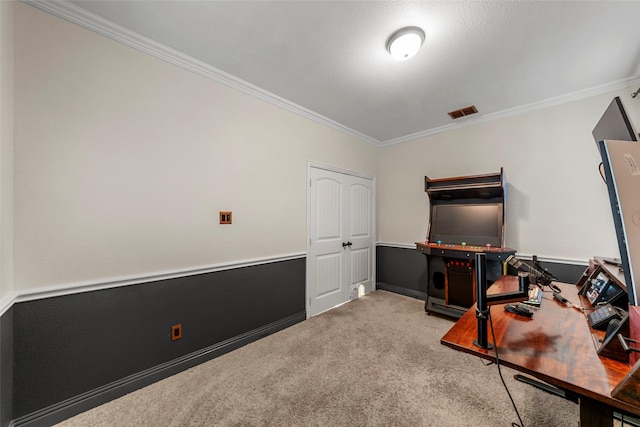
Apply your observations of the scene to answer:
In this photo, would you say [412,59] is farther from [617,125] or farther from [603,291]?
[603,291]

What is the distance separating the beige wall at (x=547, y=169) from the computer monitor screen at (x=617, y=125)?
1749 millimetres

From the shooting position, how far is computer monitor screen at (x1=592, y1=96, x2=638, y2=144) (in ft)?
3.41

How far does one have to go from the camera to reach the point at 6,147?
4.44ft

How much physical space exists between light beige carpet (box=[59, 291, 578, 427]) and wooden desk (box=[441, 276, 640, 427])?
2.69ft

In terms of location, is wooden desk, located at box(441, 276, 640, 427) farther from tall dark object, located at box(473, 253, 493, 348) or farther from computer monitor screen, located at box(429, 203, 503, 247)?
computer monitor screen, located at box(429, 203, 503, 247)

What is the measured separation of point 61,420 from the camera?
1.53m

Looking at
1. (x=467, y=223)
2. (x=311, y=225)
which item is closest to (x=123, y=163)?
(x=311, y=225)

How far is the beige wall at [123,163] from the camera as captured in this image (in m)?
1.51

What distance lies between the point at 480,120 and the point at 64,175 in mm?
4430

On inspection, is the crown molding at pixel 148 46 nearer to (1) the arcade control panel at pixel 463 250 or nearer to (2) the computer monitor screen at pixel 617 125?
(1) the arcade control panel at pixel 463 250

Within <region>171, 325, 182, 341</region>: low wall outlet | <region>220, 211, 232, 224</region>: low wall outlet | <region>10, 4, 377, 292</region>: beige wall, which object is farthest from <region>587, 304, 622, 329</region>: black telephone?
<region>171, 325, 182, 341</region>: low wall outlet

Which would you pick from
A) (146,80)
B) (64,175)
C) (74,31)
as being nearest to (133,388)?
(64,175)

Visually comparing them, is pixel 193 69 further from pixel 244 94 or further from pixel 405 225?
pixel 405 225

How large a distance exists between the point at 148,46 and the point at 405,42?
206 cm
